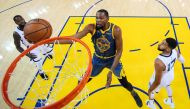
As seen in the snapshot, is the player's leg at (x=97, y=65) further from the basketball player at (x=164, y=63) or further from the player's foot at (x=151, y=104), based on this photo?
the player's foot at (x=151, y=104)

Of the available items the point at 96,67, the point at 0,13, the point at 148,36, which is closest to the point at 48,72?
the point at 96,67

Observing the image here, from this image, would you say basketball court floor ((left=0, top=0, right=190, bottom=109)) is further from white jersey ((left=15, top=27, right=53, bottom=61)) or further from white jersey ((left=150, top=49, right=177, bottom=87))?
white jersey ((left=150, top=49, right=177, bottom=87))

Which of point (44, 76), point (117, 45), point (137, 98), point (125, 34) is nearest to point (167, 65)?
point (117, 45)

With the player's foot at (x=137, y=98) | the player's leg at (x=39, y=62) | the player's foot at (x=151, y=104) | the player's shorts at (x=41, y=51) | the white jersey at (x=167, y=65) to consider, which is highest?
the player's shorts at (x=41, y=51)

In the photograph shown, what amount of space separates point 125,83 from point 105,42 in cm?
90

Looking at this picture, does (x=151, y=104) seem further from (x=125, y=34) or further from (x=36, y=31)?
(x=125, y=34)

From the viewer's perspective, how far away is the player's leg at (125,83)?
385 centimetres

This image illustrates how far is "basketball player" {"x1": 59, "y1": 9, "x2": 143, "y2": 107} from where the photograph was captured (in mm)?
3368

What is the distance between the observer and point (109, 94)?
446 cm

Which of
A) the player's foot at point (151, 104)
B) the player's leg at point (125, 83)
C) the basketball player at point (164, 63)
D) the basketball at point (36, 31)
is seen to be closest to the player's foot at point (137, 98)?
the player's leg at point (125, 83)

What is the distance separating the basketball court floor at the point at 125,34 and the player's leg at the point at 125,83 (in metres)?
0.11

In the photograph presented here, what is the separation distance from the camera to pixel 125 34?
6039 mm

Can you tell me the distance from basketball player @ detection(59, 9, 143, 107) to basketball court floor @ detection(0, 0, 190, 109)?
0.71 meters

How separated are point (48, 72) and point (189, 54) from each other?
304 cm
